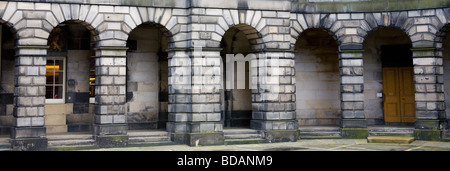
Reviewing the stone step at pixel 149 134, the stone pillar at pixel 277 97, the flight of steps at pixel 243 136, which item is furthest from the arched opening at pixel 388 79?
the stone step at pixel 149 134

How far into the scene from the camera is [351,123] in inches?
582

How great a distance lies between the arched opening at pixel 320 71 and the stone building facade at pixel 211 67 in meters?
0.04

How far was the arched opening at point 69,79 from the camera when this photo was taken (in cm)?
1439

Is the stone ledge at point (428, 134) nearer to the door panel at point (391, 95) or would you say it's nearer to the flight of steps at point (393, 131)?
the flight of steps at point (393, 131)

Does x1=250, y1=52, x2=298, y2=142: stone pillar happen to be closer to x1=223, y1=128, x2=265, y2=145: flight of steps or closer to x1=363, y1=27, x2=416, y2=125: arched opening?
x1=223, y1=128, x2=265, y2=145: flight of steps

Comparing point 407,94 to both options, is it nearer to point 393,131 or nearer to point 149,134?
point 393,131

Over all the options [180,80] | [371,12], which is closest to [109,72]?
[180,80]

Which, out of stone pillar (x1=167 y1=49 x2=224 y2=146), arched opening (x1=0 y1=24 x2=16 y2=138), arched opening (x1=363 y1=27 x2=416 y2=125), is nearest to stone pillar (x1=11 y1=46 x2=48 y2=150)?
arched opening (x1=0 y1=24 x2=16 y2=138)

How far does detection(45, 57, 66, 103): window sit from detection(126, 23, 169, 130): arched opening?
206 centimetres

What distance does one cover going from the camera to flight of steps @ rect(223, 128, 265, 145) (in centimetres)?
1384

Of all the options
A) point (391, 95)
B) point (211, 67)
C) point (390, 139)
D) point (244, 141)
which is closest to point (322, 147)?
point (390, 139)

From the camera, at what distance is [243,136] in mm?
14086

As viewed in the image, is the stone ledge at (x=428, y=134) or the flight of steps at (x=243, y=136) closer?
the flight of steps at (x=243, y=136)

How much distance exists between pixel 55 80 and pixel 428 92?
11.8m
